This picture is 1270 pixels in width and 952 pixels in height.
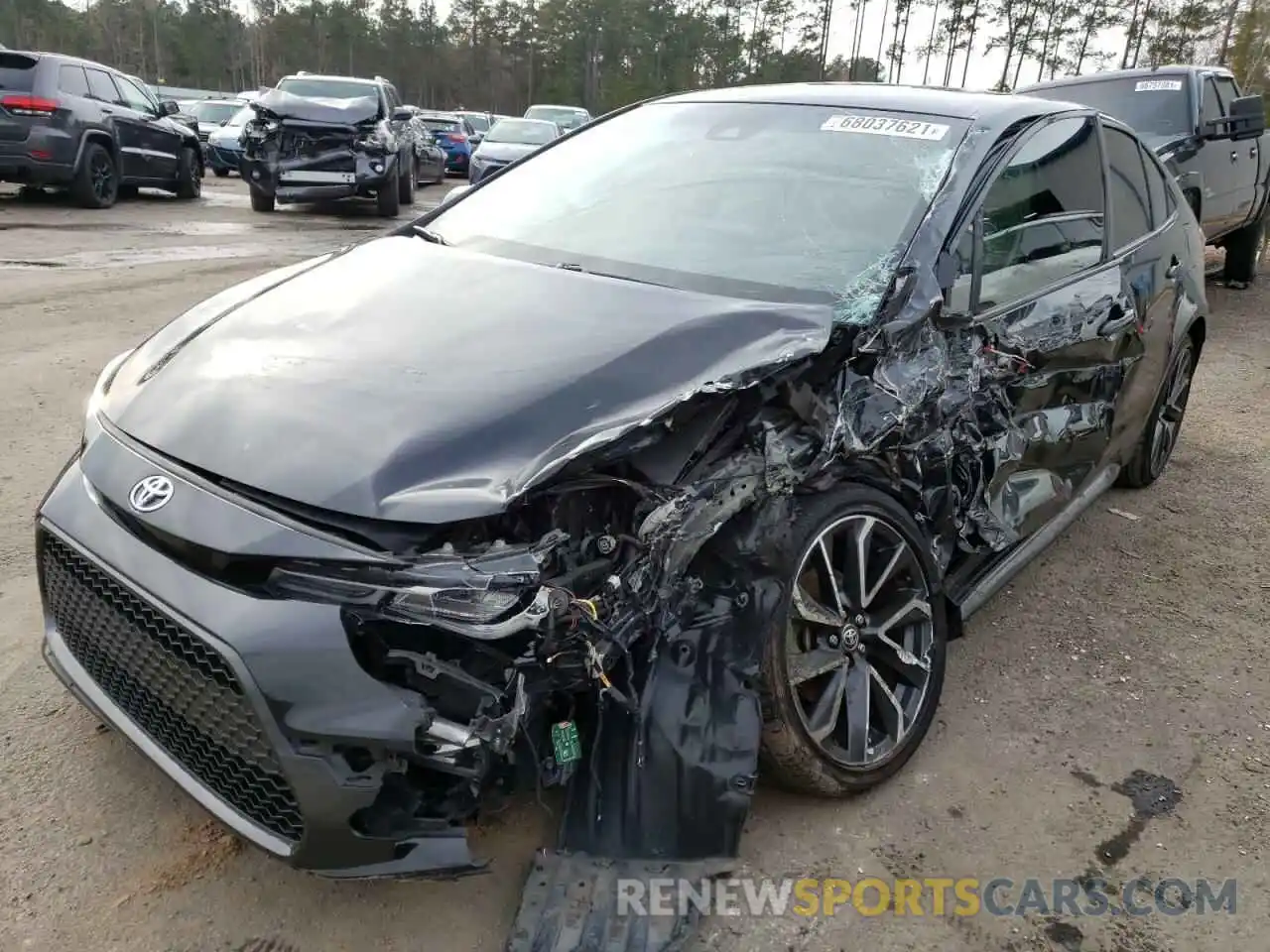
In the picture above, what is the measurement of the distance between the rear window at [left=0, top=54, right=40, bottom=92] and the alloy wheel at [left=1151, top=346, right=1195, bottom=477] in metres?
11.6

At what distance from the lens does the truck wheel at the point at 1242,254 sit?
10.2 metres

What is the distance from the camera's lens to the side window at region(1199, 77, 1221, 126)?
316 inches

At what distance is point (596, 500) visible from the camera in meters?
2.00

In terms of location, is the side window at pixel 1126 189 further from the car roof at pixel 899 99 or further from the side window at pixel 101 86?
the side window at pixel 101 86

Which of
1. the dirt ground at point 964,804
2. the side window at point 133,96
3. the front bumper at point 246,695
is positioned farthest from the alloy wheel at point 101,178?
the front bumper at point 246,695

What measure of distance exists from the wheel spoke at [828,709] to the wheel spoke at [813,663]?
3 centimetres

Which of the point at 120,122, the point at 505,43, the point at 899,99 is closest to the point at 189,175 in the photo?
the point at 120,122

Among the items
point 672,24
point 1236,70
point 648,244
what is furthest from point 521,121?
point 672,24

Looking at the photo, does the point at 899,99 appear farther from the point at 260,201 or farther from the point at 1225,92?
the point at 260,201

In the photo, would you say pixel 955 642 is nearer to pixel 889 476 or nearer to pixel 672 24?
pixel 889 476

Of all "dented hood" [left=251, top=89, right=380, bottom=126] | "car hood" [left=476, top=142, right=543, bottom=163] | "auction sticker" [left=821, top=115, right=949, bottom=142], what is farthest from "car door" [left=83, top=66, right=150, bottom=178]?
"auction sticker" [left=821, top=115, right=949, bottom=142]

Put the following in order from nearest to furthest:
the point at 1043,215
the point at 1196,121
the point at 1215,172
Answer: the point at 1043,215 < the point at 1196,121 < the point at 1215,172

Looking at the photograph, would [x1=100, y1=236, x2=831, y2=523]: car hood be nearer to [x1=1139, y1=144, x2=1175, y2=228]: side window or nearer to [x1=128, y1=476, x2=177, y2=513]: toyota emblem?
[x1=128, y1=476, x2=177, y2=513]: toyota emblem

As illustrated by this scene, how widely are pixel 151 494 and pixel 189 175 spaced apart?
44.8ft
